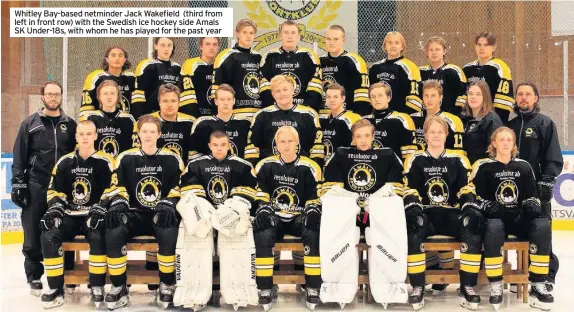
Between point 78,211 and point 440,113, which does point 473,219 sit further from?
point 78,211

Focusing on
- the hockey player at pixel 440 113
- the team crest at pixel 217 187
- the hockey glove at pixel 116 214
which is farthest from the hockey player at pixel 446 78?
the hockey glove at pixel 116 214

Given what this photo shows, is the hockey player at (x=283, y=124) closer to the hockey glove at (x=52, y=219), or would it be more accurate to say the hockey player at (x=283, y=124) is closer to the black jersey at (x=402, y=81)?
the black jersey at (x=402, y=81)

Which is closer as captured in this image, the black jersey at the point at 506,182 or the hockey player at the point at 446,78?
the black jersey at the point at 506,182

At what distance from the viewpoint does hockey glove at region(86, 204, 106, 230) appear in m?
3.79

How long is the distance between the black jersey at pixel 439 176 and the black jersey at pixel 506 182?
0.31 ft

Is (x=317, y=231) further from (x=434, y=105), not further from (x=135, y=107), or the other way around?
(x=135, y=107)

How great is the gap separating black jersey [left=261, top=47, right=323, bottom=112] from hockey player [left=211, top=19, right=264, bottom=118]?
65 mm

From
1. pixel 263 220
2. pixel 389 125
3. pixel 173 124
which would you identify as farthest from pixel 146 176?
pixel 389 125

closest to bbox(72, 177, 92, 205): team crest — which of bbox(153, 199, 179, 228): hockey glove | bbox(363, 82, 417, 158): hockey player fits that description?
bbox(153, 199, 179, 228): hockey glove

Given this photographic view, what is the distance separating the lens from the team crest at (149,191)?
399 centimetres

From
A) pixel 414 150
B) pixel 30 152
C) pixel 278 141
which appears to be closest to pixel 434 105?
pixel 414 150

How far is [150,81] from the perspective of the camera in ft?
15.7

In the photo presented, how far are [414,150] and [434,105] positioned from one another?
34 centimetres

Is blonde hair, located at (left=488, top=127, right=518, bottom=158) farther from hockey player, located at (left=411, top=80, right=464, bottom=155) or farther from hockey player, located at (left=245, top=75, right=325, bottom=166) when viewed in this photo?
hockey player, located at (left=245, top=75, right=325, bottom=166)
